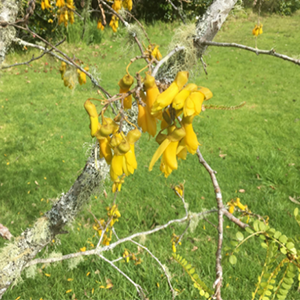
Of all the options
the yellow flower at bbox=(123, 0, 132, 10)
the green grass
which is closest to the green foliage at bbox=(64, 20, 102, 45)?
the green grass

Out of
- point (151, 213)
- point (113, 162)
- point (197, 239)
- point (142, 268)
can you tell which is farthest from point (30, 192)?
point (113, 162)

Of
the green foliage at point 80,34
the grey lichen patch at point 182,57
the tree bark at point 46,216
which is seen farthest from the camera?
the green foliage at point 80,34

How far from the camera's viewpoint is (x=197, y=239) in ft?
8.21

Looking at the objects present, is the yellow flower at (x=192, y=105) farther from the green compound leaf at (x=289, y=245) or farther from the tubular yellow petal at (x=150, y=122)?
the green compound leaf at (x=289, y=245)

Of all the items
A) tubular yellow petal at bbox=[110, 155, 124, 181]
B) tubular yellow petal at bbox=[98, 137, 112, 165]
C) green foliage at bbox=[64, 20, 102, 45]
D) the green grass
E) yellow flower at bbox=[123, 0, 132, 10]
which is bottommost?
the green grass

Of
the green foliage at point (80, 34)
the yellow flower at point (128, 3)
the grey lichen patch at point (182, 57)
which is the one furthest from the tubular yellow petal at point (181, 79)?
the green foliage at point (80, 34)

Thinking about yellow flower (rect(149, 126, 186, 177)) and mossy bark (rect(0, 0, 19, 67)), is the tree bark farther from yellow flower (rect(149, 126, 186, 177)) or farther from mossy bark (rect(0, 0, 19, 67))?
yellow flower (rect(149, 126, 186, 177))

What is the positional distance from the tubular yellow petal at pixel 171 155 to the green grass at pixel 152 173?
43cm

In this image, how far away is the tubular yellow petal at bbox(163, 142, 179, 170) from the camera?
2.18 ft

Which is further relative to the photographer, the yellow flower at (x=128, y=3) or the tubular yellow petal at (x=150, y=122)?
the yellow flower at (x=128, y=3)

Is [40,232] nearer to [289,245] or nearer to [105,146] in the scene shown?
[105,146]

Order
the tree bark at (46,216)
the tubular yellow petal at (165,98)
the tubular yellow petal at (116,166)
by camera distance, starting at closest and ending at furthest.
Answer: the tubular yellow petal at (165,98) → the tubular yellow petal at (116,166) → the tree bark at (46,216)

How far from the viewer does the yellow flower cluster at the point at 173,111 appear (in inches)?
23.2

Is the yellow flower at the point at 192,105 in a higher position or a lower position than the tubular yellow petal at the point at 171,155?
higher
